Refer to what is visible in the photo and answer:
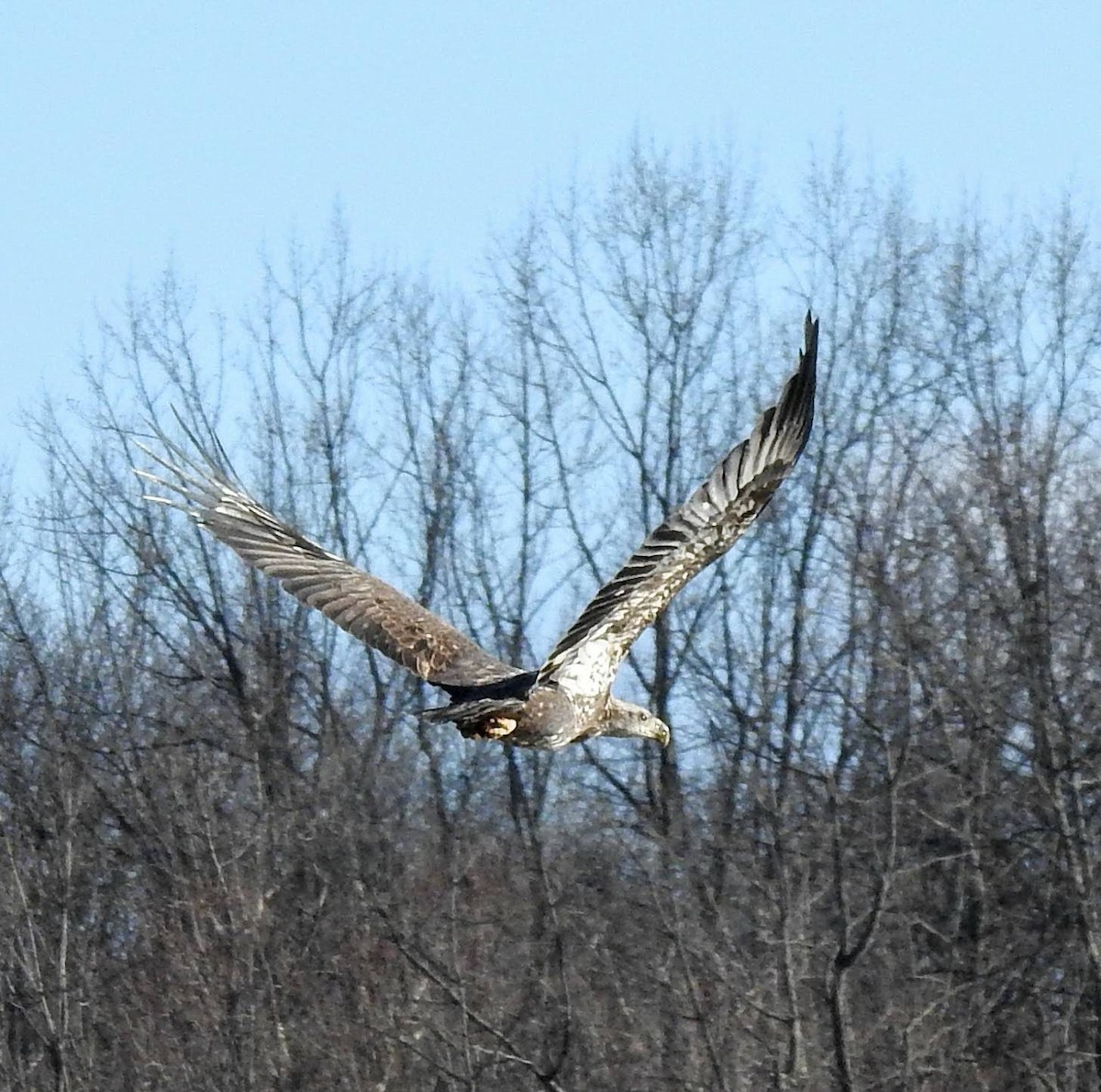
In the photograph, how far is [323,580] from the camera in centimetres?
1226

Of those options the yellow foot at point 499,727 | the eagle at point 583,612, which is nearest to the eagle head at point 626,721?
the eagle at point 583,612

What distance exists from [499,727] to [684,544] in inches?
42.9

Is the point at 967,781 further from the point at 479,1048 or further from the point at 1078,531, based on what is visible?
the point at 479,1048

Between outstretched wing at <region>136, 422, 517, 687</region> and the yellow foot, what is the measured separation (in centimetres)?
70

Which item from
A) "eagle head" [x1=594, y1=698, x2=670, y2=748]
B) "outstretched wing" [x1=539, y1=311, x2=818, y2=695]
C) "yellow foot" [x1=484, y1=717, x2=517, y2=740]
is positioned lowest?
"yellow foot" [x1=484, y1=717, x2=517, y2=740]

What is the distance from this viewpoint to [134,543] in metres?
31.5

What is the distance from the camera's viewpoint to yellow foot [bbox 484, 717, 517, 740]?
10.8 m

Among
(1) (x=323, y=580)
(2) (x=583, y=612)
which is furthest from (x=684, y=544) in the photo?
(1) (x=323, y=580)

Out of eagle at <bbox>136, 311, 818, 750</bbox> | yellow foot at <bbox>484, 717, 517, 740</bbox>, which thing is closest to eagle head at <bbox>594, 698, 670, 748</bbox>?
eagle at <bbox>136, 311, 818, 750</bbox>

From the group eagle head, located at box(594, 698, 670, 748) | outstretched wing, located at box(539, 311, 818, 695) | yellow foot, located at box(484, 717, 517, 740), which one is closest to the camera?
yellow foot, located at box(484, 717, 517, 740)

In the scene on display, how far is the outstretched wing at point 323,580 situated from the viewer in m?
11.9

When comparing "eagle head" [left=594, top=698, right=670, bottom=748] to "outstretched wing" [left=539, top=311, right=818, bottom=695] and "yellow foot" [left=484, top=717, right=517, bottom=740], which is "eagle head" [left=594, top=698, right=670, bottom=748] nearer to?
"outstretched wing" [left=539, top=311, right=818, bottom=695]

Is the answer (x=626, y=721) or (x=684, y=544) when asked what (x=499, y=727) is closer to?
(x=684, y=544)

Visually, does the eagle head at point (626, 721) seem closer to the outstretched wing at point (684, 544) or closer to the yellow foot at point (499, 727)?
the outstretched wing at point (684, 544)
